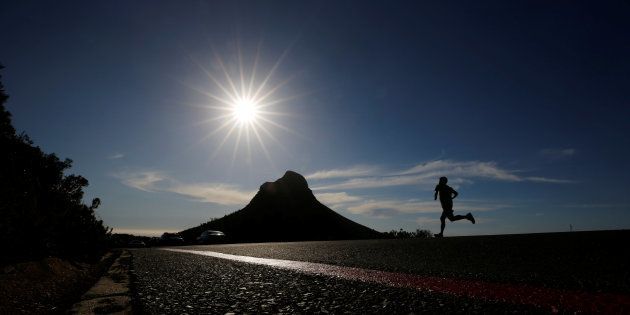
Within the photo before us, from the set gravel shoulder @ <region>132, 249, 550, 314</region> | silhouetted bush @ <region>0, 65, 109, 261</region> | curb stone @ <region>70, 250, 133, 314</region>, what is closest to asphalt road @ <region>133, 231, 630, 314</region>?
gravel shoulder @ <region>132, 249, 550, 314</region>

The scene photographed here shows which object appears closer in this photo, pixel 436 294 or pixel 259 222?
pixel 436 294

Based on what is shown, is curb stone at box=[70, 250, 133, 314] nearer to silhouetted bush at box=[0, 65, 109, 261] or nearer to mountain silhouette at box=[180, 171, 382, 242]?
silhouetted bush at box=[0, 65, 109, 261]

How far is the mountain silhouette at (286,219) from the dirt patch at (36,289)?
55.7m

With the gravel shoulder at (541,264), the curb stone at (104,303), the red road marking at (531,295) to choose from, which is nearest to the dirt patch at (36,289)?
the curb stone at (104,303)

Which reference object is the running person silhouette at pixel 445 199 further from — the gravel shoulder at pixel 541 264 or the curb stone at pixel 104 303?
the curb stone at pixel 104 303

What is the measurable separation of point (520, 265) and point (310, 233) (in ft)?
230

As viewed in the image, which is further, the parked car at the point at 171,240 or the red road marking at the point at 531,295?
the parked car at the point at 171,240

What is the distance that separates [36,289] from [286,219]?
266ft

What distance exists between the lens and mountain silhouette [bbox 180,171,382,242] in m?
71.6

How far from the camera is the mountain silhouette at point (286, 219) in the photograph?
7162cm

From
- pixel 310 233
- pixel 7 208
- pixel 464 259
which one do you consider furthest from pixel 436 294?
pixel 310 233

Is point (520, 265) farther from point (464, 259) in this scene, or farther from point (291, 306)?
point (291, 306)

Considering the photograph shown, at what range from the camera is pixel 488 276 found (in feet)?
11.9

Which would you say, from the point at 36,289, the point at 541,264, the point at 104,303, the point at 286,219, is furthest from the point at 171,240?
the point at 104,303
